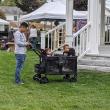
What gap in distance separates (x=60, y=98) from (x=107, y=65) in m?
5.82

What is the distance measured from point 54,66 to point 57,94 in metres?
2.14

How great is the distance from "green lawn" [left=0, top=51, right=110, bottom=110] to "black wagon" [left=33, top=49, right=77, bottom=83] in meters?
0.28

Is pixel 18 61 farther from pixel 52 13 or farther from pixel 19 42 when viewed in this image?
pixel 52 13

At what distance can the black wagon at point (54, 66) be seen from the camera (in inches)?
543

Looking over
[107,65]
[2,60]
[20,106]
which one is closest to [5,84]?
[20,106]

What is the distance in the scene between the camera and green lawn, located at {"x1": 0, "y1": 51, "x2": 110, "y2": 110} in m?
10.4

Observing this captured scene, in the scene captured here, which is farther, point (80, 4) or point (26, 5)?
point (26, 5)

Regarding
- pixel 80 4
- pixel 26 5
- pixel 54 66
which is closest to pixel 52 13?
pixel 54 66

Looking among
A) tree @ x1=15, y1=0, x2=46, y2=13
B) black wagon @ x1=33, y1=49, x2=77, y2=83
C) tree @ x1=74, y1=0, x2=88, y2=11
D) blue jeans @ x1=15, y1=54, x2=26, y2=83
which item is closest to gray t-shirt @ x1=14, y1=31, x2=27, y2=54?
blue jeans @ x1=15, y1=54, x2=26, y2=83

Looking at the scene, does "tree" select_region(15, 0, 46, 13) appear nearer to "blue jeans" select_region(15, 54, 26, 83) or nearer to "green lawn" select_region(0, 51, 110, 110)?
"green lawn" select_region(0, 51, 110, 110)

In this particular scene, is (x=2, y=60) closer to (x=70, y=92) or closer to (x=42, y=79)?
(x=42, y=79)

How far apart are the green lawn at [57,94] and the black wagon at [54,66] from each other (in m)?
0.28

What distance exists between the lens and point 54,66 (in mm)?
13883

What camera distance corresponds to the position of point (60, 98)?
37.1 ft
